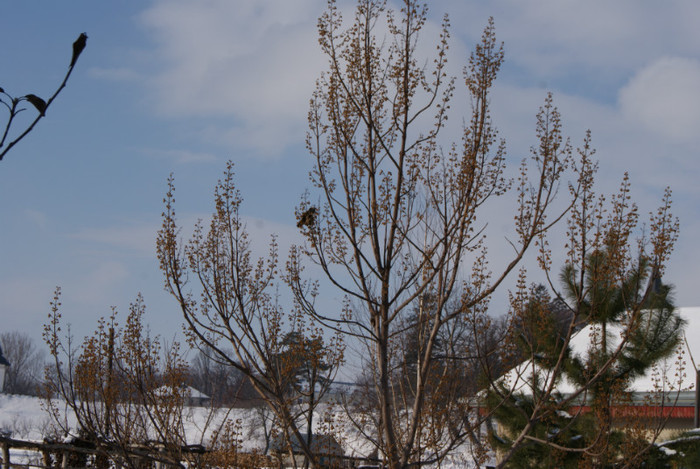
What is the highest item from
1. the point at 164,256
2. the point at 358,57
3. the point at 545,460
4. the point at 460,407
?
the point at 358,57

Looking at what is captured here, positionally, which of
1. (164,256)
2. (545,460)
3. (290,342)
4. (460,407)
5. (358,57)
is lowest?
(545,460)

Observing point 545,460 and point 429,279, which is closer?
point 429,279

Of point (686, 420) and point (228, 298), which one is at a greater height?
point (228, 298)

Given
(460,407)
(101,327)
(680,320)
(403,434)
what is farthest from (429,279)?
(680,320)

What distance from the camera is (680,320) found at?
1152 centimetres

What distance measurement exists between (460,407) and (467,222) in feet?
6.42

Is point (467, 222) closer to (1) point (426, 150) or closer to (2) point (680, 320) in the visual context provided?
(1) point (426, 150)

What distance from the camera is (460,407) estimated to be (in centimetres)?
665

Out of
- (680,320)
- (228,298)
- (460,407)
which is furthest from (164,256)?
(680,320)

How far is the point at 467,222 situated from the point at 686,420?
1209 cm

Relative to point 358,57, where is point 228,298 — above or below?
below

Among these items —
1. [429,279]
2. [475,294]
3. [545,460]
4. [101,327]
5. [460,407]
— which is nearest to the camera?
[429,279]

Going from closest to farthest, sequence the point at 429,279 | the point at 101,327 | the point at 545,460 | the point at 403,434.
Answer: the point at 429,279 → the point at 403,434 → the point at 101,327 → the point at 545,460

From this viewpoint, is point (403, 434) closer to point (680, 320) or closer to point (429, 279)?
point (429, 279)
